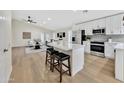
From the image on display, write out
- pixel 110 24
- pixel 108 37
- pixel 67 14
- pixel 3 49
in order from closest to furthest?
pixel 3 49 → pixel 110 24 → pixel 67 14 → pixel 108 37

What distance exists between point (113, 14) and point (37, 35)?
9.18 m

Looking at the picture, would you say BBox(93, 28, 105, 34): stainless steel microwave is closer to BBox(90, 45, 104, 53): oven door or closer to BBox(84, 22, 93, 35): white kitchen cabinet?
BBox(84, 22, 93, 35): white kitchen cabinet

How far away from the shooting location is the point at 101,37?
526cm

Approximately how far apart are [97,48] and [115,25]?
150 centimetres

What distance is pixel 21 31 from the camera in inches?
405

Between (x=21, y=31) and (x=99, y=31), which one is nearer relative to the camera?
(x=99, y=31)

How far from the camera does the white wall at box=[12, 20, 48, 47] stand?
9.84 metres

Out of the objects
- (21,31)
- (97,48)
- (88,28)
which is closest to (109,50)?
(97,48)

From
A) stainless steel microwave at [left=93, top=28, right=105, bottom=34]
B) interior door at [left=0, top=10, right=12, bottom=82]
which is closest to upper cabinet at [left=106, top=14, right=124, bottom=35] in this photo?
stainless steel microwave at [left=93, top=28, right=105, bottom=34]

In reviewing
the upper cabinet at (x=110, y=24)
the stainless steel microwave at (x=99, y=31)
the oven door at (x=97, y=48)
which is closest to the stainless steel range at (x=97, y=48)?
the oven door at (x=97, y=48)

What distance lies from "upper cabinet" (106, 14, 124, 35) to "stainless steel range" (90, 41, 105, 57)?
806mm

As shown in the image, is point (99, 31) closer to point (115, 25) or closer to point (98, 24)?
point (98, 24)
